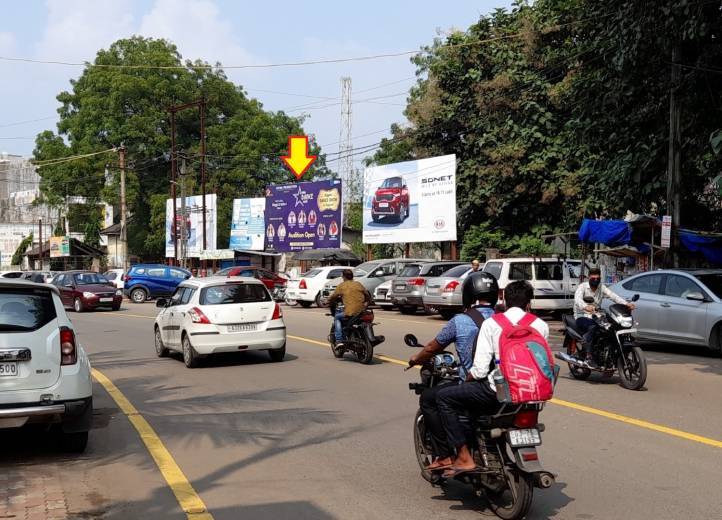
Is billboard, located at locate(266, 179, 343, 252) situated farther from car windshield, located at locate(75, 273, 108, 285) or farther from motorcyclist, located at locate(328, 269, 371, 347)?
motorcyclist, located at locate(328, 269, 371, 347)

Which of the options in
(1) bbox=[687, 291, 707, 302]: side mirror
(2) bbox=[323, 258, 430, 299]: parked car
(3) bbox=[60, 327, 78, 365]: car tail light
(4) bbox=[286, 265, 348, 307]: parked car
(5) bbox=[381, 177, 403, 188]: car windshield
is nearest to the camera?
(3) bbox=[60, 327, 78, 365]: car tail light

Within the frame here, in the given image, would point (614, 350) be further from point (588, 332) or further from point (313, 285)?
point (313, 285)

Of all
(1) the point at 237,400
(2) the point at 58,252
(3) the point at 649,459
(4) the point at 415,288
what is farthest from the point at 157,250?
(3) the point at 649,459

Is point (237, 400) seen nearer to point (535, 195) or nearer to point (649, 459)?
point (649, 459)

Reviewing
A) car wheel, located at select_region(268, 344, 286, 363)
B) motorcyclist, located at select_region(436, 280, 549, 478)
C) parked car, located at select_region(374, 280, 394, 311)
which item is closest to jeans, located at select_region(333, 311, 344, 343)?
car wheel, located at select_region(268, 344, 286, 363)

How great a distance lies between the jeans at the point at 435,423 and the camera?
5438 millimetres

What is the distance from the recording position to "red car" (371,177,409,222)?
119ft

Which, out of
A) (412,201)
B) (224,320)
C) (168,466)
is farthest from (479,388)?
(412,201)

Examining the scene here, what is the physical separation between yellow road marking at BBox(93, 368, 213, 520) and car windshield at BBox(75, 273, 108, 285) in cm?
2246

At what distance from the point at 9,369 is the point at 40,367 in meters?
0.25

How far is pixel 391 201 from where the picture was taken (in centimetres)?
3684

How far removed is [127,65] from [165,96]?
3.77m

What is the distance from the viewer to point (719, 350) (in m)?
13.6

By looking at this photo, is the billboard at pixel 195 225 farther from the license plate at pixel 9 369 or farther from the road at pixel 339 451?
the license plate at pixel 9 369
